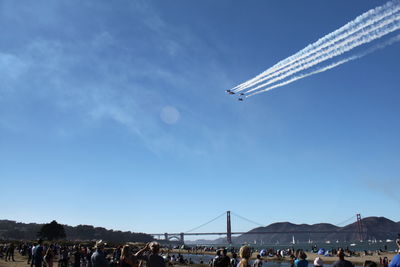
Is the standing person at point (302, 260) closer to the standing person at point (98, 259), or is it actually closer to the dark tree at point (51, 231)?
the standing person at point (98, 259)

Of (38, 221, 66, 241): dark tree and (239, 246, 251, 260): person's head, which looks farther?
(38, 221, 66, 241): dark tree

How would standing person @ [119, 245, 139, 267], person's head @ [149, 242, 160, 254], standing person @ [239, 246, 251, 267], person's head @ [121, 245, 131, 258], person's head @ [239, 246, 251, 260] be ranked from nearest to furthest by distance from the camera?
standing person @ [239, 246, 251, 267], person's head @ [239, 246, 251, 260], person's head @ [149, 242, 160, 254], standing person @ [119, 245, 139, 267], person's head @ [121, 245, 131, 258]

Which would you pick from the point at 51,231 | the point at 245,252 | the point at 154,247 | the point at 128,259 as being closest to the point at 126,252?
the point at 128,259

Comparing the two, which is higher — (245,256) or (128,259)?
(245,256)

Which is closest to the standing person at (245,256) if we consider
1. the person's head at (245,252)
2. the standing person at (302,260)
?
the person's head at (245,252)

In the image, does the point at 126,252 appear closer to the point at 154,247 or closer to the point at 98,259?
the point at 154,247

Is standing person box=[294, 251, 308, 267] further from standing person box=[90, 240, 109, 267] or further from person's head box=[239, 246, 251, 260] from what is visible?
standing person box=[90, 240, 109, 267]

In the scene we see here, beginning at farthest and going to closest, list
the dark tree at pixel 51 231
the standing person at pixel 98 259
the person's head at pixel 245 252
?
the dark tree at pixel 51 231 < the standing person at pixel 98 259 < the person's head at pixel 245 252

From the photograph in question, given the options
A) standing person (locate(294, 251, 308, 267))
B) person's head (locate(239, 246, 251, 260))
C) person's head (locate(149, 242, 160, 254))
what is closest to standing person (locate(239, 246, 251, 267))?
person's head (locate(239, 246, 251, 260))

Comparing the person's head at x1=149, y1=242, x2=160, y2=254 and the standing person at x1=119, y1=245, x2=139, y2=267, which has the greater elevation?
the person's head at x1=149, y1=242, x2=160, y2=254

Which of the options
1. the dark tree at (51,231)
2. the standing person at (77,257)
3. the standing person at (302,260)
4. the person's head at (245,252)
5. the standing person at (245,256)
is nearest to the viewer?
the standing person at (245,256)

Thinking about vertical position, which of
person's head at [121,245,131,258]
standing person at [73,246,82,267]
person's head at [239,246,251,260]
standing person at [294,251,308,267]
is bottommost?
standing person at [73,246,82,267]

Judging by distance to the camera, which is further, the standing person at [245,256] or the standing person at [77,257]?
the standing person at [77,257]
